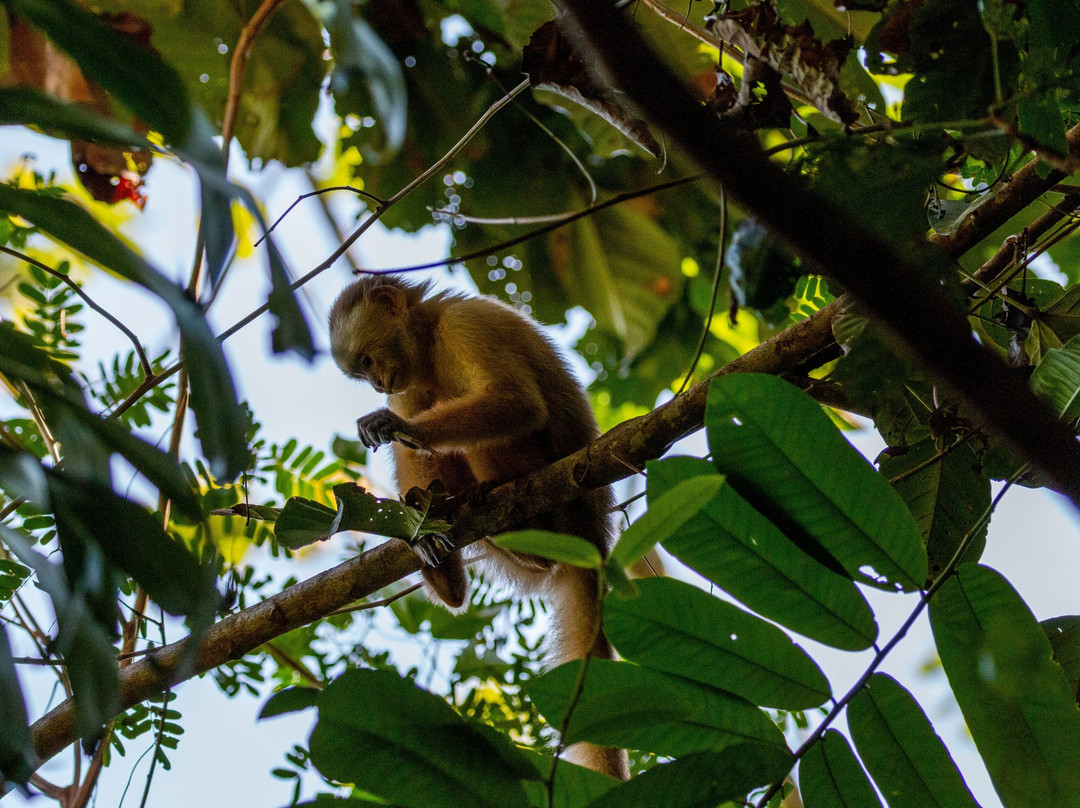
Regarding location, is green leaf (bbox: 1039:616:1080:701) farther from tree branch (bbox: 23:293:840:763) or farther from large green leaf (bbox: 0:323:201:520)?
large green leaf (bbox: 0:323:201:520)

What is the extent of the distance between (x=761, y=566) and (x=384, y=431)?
5.35ft

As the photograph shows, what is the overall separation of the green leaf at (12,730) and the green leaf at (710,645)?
722mm

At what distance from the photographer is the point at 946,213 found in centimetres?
171

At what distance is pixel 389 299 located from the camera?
11.0ft

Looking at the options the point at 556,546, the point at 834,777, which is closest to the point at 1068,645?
the point at 834,777

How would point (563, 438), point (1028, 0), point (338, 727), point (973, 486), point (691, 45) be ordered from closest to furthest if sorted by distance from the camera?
point (338, 727), point (1028, 0), point (973, 486), point (563, 438), point (691, 45)

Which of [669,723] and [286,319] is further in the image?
[669,723]

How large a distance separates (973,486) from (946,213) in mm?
523

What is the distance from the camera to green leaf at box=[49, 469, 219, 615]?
101cm

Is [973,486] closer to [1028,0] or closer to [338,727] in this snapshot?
[1028,0]

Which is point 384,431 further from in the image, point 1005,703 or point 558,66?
point 1005,703

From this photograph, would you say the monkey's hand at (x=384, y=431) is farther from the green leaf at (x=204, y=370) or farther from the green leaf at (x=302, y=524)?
the green leaf at (x=204, y=370)

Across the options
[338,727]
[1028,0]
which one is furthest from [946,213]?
[338,727]

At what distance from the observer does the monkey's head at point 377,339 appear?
10.5 feet
